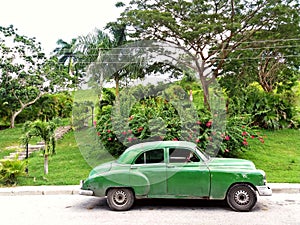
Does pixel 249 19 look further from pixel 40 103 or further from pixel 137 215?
pixel 40 103

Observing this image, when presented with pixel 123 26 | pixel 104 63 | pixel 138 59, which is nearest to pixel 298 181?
pixel 138 59

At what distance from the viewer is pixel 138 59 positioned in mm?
14602

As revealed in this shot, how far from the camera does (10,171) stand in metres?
8.55

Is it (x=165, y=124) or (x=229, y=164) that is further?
(x=165, y=124)

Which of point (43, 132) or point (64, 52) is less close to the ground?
point (64, 52)

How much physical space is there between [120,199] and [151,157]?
3.42ft

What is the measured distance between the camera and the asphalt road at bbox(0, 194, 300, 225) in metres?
5.63

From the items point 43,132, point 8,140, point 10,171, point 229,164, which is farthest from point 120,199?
point 8,140

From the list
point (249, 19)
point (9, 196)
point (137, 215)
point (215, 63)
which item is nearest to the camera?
point (137, 215)

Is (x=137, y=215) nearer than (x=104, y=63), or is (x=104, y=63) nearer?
(x=137, y=215)

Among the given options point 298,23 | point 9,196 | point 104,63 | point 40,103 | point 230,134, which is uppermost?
point 298,23

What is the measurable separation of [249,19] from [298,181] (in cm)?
1045

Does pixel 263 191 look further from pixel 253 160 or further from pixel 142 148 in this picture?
pixel 253 160

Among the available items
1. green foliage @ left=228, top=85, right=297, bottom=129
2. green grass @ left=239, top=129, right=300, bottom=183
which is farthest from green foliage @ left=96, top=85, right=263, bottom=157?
green foliage @ left=228, top=85, right=297, bottom=129
